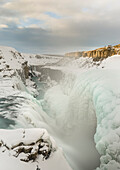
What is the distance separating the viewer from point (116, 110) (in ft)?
17.2

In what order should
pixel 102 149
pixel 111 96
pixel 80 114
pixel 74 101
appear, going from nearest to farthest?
1. pixel 102 149
2. pixel 111 96
3. pixel 80 114
4. pixel 74 101

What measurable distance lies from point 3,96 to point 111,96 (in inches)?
350

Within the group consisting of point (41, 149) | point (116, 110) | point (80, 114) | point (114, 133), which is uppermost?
point (116, 110)

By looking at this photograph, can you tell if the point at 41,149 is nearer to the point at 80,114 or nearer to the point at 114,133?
the point at 114,133

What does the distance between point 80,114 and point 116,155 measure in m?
5.50

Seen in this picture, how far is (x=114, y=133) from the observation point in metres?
4.79

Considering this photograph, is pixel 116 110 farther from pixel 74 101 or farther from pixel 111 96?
pixel 74 101

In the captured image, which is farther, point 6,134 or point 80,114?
point 80,114

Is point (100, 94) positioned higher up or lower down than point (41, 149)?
higher up

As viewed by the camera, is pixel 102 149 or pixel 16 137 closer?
pixel 16 137

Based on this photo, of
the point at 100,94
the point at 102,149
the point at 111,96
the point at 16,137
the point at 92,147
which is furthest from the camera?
the point at 92,147

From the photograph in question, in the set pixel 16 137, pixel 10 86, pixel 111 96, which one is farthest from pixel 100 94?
pixel 10 86

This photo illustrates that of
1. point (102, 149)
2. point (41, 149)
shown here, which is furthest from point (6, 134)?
point (102, 149)

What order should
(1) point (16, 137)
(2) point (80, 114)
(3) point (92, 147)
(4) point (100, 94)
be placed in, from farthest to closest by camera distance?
(2) point (80, 114) → (3) point (92, 147) → (4) point (100, 94) → (1) point (16, 137)
